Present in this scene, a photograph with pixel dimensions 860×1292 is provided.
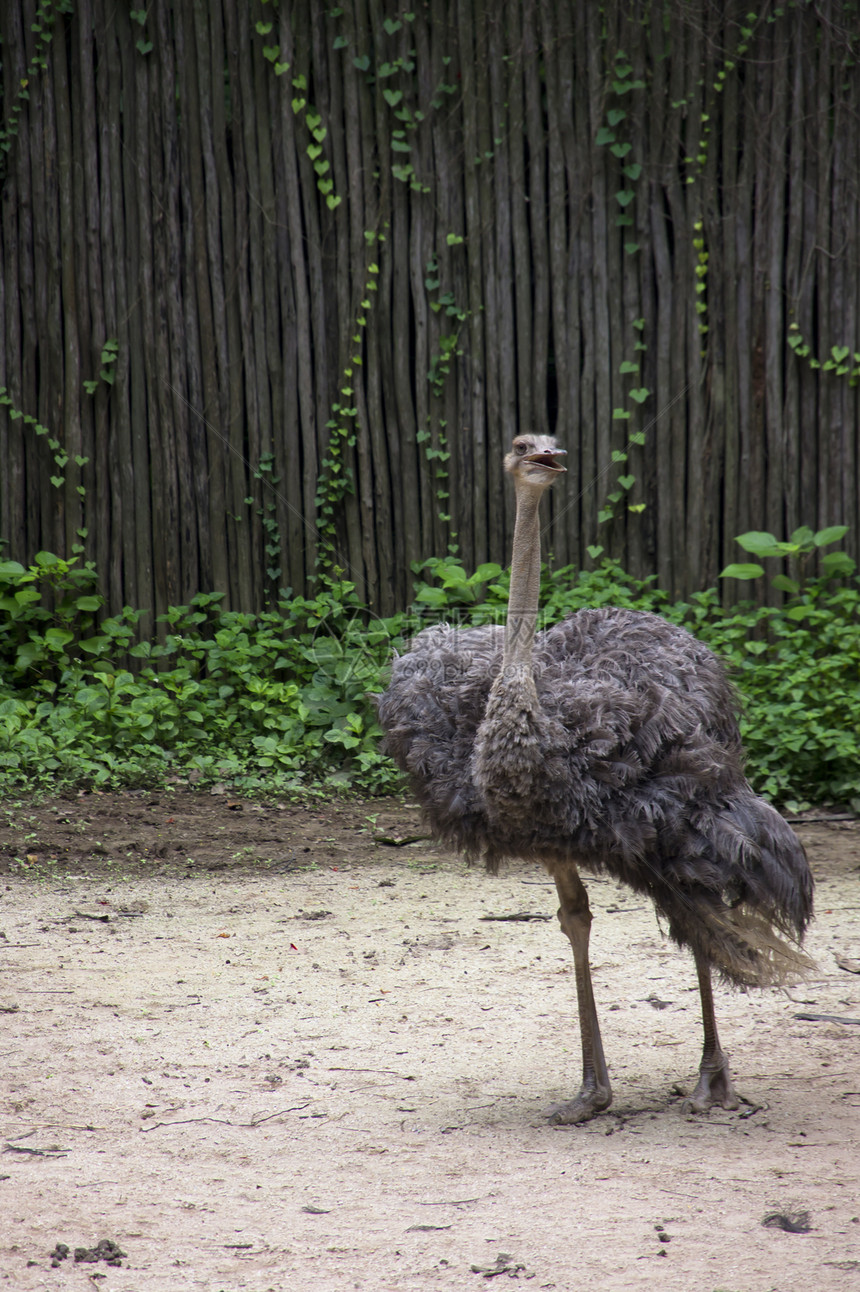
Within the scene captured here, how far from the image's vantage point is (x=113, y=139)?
7520mm

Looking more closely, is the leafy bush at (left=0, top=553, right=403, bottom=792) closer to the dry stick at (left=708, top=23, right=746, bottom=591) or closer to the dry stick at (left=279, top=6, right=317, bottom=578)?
the dry stick at (left=279, top=6, right=317, bottom=578)

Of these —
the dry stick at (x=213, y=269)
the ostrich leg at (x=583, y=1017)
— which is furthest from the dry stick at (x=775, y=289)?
the ostrich leg at (x=583, y=1017)

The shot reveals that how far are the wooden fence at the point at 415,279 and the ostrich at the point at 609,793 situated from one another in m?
3.98

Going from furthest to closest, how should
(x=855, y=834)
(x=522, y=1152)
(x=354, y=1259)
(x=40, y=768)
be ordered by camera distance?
1. (x=40, y=768)
2. (x=855, y=834)
3. (x=522, y=1152)
4. (x=354, y=1259)

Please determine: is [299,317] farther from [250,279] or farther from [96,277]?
[96,277]

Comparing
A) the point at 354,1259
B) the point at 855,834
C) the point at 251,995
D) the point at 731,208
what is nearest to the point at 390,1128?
the point at 354,1259

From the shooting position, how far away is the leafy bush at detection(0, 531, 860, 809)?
6543mm

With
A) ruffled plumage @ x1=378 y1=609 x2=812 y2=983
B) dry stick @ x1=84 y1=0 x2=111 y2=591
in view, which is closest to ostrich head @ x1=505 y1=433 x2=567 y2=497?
ruffled plumage @ x1=378 y1=609 x2=812 y2=983

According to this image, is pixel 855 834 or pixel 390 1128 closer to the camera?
pixel 390 1128

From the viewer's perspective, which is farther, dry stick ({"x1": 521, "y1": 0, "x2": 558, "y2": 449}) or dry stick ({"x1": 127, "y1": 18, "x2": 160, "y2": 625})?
dry stick ({"x1": 127, "y1": 18, "x2": 160, "y2": 625})

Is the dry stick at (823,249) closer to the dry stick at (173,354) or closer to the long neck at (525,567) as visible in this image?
the dry stick at (173,354)

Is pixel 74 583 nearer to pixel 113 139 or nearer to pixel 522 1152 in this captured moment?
pixel 113 139

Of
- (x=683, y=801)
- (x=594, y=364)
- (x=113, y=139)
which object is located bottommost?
(x=683, y=801)

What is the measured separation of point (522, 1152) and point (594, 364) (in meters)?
5.23
